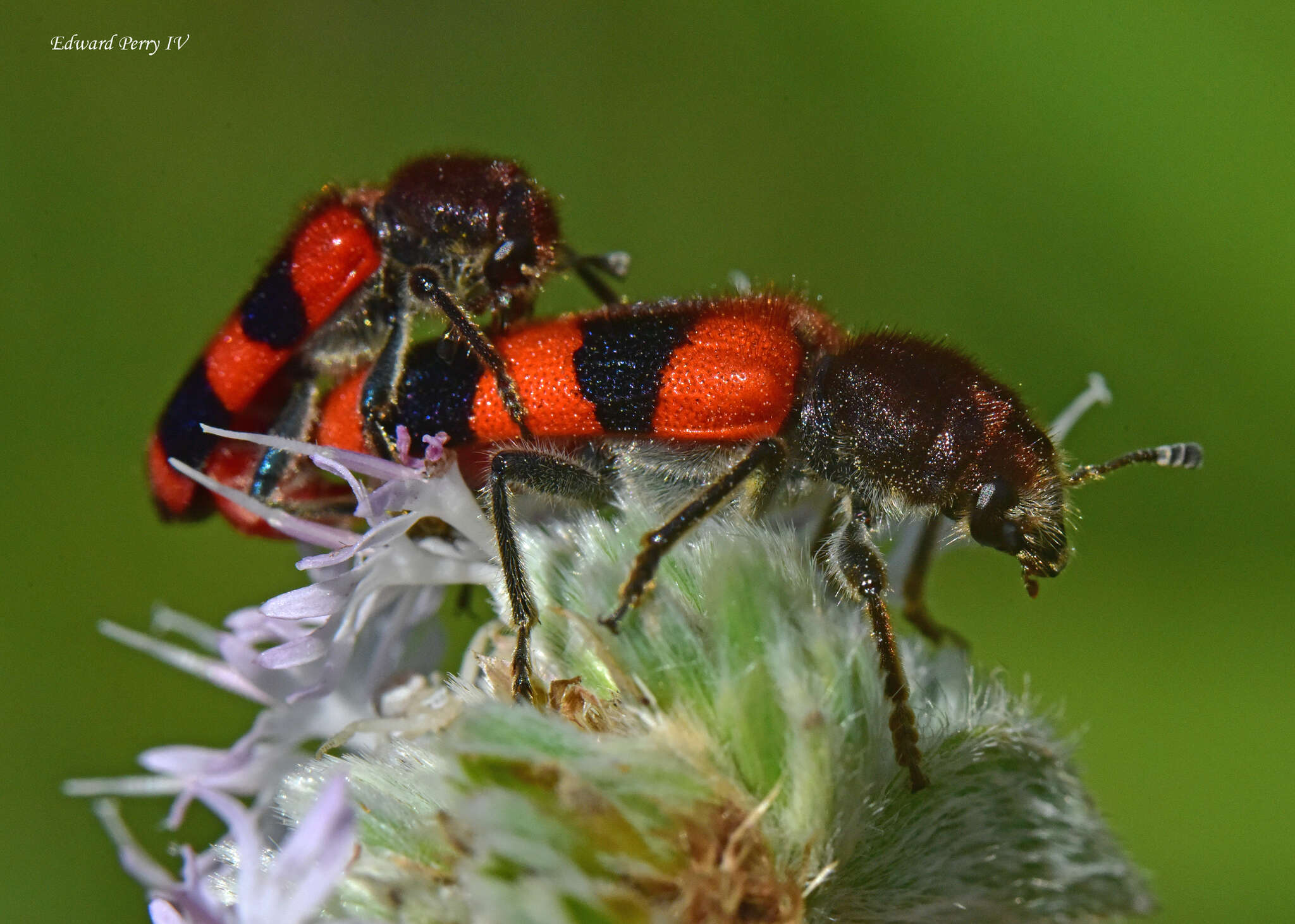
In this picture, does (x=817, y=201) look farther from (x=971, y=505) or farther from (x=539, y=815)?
(x=539, y=815)

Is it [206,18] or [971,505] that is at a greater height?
[206,18]

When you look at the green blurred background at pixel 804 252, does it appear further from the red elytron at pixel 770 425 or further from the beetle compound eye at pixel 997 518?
the beetle compound eye at pixel 997 518

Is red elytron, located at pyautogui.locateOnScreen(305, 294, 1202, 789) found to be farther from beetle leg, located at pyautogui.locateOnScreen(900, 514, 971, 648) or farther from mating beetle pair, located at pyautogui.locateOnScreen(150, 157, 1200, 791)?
beetle leg, located at pyautogui.locateOnScreen(900, 514, 971, 648)

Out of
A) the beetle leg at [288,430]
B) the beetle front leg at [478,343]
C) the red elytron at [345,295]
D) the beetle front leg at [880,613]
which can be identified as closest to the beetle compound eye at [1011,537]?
the beetle front leg at [880,613]

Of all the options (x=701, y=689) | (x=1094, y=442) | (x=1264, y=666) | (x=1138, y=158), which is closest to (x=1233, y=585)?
(x=1264, y=666)

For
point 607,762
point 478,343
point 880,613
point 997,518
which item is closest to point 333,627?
point 478,343
